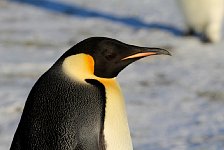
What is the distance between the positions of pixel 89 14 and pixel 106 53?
9205 millimetres

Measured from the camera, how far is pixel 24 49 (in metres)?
9.84

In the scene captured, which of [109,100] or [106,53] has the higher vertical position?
[106,53]

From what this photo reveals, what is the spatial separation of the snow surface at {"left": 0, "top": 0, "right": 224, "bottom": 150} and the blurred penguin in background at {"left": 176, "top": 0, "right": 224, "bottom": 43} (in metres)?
0.16

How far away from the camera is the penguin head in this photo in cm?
339

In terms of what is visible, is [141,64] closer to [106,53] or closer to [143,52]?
[143,52]

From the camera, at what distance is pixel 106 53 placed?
3436 mm

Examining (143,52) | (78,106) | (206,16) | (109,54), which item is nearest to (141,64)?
(206,16)

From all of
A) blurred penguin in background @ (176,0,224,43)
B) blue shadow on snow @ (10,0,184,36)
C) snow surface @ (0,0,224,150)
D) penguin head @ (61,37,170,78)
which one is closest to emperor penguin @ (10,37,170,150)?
penguin head @ (61,37,170,78)

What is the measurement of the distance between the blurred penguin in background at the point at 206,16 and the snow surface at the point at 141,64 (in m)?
0.16

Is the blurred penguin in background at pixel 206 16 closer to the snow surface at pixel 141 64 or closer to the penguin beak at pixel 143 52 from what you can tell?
the snow surface at pixel 141 64

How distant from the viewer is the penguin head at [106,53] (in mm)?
3389

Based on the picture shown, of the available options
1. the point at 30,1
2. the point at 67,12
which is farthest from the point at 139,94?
the point at 30,1

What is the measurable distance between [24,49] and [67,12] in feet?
10.4

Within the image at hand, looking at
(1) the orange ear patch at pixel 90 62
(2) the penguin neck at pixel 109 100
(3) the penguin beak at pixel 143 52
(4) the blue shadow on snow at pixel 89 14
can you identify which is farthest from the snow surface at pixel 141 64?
(1) the orange ear patch at pixel 90 62
